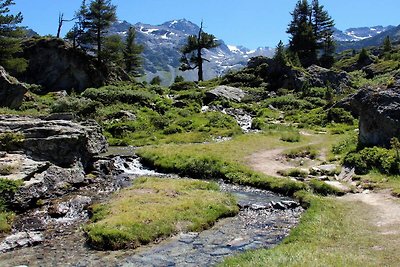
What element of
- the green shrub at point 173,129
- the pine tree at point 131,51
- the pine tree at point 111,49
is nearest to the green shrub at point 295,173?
the green shrub at point 173,129

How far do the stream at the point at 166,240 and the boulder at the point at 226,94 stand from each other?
46.3m

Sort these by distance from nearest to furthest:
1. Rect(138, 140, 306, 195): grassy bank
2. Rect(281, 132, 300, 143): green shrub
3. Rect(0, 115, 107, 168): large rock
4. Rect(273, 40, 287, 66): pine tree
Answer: Rect(138, 140, 306, 195): grassy bank
Rect(0, 115, 107, 168): large rock
Rect(281, 132, 300, 143): green shrub
Rect(273, 40, 287, 66): pine tree

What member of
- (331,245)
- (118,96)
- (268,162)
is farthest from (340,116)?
(331,245)

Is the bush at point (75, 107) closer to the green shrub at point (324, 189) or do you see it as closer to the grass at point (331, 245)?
the green shrub at point (324, 189)

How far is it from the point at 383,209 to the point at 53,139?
2262cm

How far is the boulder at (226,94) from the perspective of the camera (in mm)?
73188

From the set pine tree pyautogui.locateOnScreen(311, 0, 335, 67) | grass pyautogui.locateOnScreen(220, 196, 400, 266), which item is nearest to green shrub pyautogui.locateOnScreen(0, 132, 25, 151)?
grass pyautogui.locateOnScreen(220, 196, 400, 266)

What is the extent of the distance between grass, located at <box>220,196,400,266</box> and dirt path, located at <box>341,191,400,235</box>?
0.38m

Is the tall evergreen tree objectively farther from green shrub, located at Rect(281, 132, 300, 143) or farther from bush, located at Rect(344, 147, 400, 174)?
bush, located at Rect(344, 147, 400, 174)

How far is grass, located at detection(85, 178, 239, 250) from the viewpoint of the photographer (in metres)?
19.1

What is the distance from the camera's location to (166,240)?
64.2 ft

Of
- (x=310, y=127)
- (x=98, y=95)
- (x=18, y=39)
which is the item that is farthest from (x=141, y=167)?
(x=18, y=39)

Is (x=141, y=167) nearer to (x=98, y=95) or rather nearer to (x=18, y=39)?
(x=98, y=95)

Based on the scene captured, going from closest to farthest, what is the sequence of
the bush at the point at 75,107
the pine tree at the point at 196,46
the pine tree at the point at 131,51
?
the bush at the point at 75,107 < the pine tree at the point at 196,46 < the pine tree at the point at 131,51
